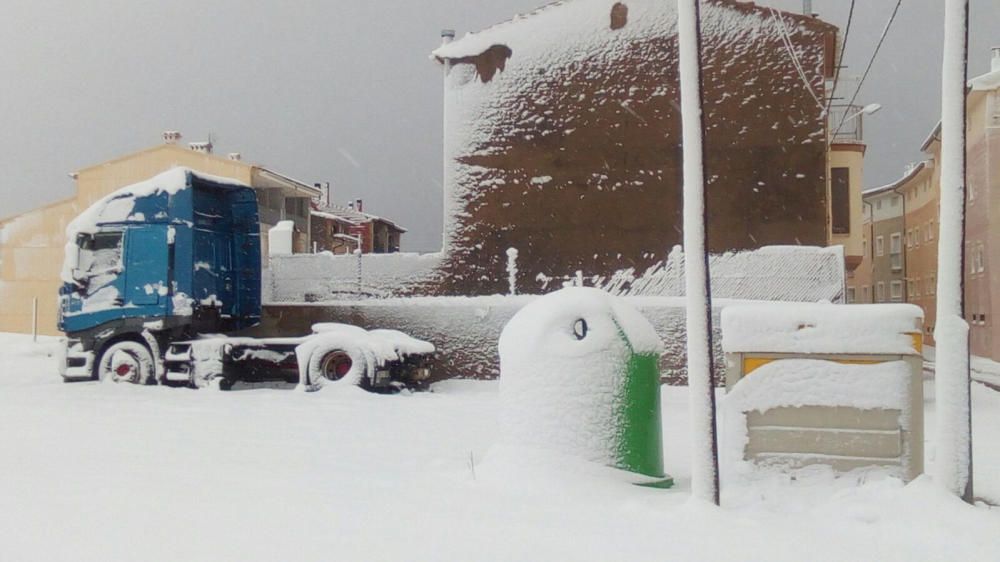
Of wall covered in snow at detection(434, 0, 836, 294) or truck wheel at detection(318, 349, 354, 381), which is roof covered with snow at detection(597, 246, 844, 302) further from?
truck wheel at detection(318, 349, 354, 381)

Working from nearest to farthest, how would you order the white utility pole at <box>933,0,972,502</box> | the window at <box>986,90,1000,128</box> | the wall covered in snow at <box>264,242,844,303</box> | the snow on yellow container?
the white utility pole at <box>933,0,972,502</box>, the snow on yellow container, the wall covered in snow at <box>264,242,844,303</box>, the window at <box>986,90,1000,128</box>

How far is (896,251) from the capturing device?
225 ft

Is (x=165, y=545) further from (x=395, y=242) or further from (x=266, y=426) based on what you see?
(x=395, y=242)

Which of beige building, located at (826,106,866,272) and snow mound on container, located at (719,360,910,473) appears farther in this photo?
beige building, located at (826,106,866,272)

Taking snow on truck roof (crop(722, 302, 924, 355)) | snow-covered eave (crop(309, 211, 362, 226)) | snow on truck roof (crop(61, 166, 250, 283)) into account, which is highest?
snow-covered eave (crop(309, 211, 362, 226))

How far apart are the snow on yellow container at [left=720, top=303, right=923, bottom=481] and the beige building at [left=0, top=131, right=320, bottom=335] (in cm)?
3703

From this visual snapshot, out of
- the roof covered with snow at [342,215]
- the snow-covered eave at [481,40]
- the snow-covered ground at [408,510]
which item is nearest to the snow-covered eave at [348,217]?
the roof covered with snow at [342,215]

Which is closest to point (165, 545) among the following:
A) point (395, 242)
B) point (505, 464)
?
point (505, 464)

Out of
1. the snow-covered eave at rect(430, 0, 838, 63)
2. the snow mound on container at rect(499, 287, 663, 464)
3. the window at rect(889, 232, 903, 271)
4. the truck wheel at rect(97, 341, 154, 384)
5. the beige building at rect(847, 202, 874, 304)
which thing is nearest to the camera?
the snow mound on container at rect(499, 287, 663, 464)

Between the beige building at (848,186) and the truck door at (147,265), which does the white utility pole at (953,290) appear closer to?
the truck door at (147,265)

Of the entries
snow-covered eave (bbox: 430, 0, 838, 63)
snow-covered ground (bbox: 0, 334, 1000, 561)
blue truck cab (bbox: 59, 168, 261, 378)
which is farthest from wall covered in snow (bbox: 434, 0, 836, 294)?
snow-covered ground (bbox: 0, 334, 1000, 561)

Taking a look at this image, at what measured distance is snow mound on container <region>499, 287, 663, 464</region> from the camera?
6984 millimetres

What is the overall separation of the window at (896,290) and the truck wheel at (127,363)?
2398 inches

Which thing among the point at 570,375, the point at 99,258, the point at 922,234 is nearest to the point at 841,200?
the point at 99,258
